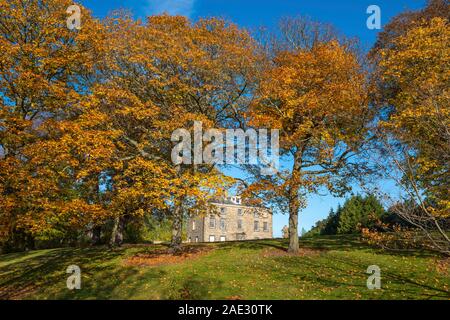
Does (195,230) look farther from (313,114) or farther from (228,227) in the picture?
(313,114)

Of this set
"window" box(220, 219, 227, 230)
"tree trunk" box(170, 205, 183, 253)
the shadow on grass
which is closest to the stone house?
"window" box(220, 219, 227, 230)

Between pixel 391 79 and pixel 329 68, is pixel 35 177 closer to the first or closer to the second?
pixel 329 68

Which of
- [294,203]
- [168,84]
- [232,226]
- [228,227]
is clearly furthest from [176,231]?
[232,226]

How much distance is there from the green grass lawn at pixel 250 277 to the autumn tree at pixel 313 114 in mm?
3423

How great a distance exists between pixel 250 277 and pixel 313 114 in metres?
10.5

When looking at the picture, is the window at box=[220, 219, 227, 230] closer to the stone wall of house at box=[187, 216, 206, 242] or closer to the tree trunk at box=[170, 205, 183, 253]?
the stone wall of house at box=[187, 216, 206, 242]

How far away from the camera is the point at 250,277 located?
1560 cm

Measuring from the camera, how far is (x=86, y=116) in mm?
18953

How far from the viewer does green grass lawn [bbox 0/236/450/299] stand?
1330cm

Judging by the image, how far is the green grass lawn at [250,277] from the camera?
13297mm

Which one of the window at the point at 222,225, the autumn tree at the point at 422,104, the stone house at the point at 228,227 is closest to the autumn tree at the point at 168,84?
the autumn tree at the point at 422,104

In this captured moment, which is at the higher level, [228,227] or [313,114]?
[313,114]
